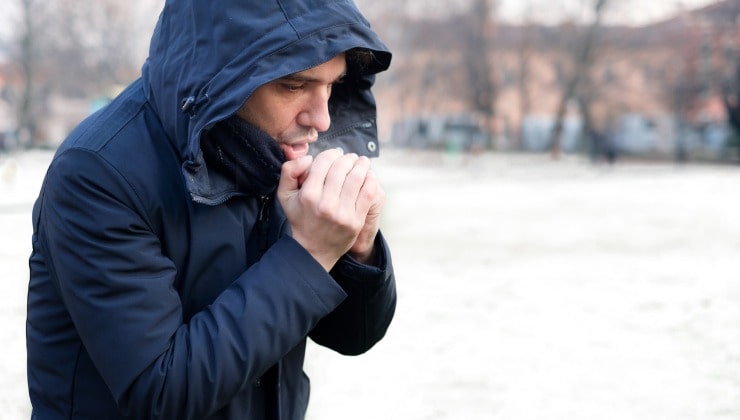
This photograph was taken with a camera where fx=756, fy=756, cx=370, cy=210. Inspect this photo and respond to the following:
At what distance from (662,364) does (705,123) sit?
149 feet

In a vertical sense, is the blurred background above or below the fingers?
below

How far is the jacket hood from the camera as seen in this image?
132cm

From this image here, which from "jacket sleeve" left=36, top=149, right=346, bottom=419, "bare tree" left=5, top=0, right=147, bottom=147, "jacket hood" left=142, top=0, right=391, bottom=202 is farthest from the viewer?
"bare tree" left=5, top=0, right=147, bottom=147

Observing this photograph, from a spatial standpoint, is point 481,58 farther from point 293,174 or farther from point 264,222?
point 293,174

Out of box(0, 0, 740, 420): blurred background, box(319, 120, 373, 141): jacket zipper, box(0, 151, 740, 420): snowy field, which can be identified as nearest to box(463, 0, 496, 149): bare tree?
box(0, 0, 740, 420): blurred background

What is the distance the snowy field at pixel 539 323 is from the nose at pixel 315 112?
2974 millimetres

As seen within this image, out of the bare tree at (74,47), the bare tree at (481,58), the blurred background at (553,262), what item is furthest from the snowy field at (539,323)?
the bare tree at (481,58)

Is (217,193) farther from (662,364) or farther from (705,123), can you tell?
(705,123)

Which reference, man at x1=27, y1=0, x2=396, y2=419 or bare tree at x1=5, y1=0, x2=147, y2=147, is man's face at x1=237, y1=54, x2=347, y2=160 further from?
bare tree at x1=5, y1=0, x2=147, y2=147

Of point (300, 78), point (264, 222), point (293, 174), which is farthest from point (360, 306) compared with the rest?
point (300, 78)

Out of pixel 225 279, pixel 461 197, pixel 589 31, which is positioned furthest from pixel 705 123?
pixel 225 279

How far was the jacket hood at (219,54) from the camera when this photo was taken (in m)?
1.32

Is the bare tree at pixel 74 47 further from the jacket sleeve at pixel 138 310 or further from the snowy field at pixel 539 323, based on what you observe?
the jacket sleeve at pixel 138 310

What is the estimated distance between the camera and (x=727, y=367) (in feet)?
16.6
